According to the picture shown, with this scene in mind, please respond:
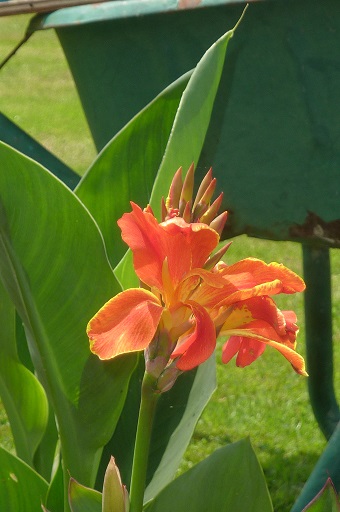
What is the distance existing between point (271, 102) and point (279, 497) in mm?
806

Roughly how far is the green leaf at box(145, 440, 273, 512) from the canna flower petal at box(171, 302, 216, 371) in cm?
24

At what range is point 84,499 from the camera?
2.51 feet

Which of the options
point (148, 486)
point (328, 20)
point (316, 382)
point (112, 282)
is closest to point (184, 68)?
point (328, 20)

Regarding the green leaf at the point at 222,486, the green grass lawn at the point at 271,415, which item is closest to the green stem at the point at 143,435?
the green leaf at the point at 222,486

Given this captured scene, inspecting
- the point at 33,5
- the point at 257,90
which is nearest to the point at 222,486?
the point at 257,90

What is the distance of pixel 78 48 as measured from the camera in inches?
46.6

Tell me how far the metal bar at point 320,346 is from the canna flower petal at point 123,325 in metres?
1.03

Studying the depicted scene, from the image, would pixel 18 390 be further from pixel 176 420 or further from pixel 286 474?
pixel 286 474

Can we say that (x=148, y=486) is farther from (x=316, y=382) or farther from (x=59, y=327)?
(x=316, y=382)

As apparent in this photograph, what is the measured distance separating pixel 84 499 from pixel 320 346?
0.97 meters

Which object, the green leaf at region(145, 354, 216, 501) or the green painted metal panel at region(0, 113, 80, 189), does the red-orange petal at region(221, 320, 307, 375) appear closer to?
the green leaf at region(145, 354, 216, 501)

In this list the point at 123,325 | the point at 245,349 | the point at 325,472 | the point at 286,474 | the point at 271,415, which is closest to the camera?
the point at 123,325

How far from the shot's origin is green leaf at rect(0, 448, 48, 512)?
928 mm

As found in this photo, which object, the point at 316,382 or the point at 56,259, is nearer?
the point at 56,259
